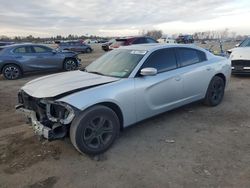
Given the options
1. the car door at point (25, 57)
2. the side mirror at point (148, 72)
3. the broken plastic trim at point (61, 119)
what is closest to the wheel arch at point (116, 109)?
the broken plastic trim at point (61, 119)

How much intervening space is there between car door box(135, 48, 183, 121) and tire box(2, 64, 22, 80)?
29.4ft

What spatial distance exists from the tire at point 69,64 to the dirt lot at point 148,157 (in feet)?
27.9

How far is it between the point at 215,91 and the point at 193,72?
1.13m

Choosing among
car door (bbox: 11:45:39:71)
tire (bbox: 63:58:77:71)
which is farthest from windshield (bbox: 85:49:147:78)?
tire (bbox: 63:58:77:71)

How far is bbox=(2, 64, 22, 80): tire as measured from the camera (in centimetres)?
1246

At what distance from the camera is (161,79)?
5.23 m

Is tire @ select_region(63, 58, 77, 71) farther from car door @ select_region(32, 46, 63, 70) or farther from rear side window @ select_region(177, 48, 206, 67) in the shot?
rear side window @ select_region(177, 48, 206, 67)

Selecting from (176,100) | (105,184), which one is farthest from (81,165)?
(176,100)

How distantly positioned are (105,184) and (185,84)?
9.58ft

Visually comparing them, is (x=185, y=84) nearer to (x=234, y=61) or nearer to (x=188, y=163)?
(x=188, y=163)

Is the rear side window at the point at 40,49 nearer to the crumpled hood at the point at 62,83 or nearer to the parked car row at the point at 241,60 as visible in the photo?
the parked car row at the point at 241,60

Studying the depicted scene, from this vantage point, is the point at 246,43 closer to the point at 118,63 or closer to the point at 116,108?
the point at 118,63

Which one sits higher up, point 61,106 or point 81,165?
point 61,106

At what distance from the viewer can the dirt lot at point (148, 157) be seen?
369 cm
